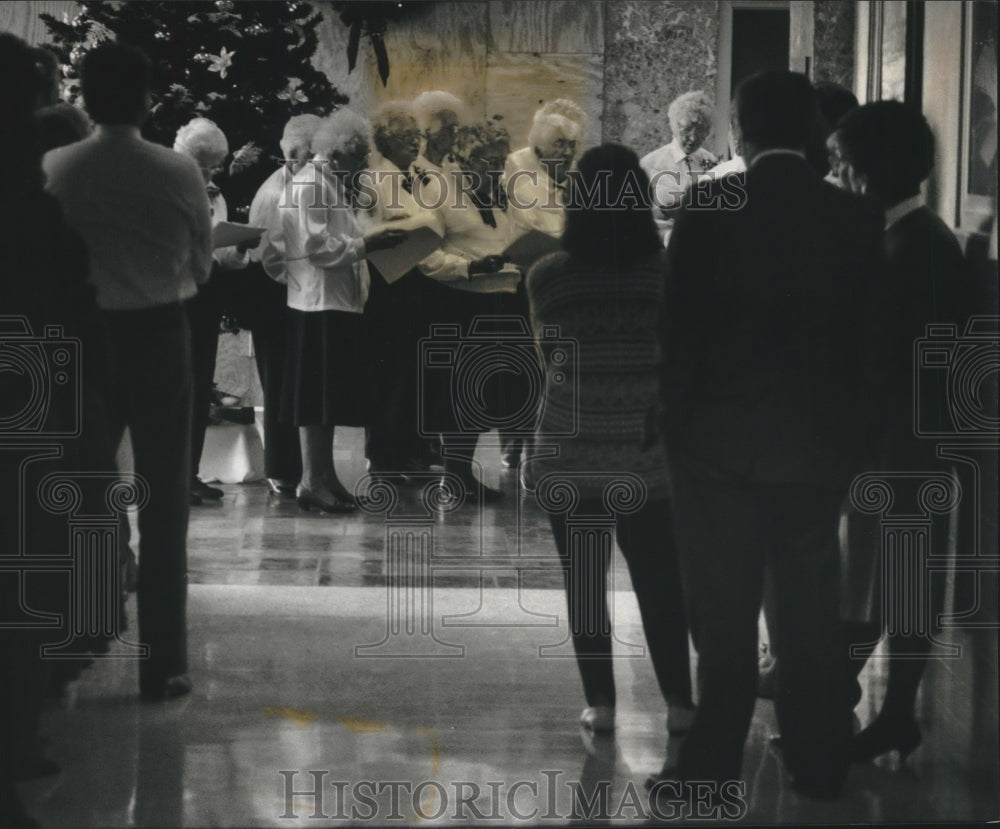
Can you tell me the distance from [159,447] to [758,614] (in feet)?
4.45

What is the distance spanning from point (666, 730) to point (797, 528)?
538 mm

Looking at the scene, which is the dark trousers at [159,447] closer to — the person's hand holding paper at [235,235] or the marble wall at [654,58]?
the person's hand holding paper at [235,235]

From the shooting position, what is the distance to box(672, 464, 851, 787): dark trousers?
391 centimetres

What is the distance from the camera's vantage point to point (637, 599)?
3992 millimetres

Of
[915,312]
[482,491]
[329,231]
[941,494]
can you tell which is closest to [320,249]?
[329,231]

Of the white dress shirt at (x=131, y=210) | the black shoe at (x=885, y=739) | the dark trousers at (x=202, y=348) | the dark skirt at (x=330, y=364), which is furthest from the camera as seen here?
the black shoe at (x=885, y=739)

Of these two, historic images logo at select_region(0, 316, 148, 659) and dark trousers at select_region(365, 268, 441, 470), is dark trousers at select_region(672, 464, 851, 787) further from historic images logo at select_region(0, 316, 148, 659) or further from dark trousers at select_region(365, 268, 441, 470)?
historic images logo at select_region(0, 316, 148, 659)

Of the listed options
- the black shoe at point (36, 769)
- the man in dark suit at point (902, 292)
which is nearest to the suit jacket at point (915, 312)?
the man in dark suit at point (902, 292)

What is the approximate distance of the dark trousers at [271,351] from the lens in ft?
12.9

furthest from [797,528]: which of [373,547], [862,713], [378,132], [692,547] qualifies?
[378,132]

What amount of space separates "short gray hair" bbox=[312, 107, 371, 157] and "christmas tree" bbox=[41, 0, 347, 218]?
3cm

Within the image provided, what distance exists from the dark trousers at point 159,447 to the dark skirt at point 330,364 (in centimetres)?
25

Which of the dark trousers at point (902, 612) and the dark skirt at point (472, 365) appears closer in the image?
the dark skirt at point (472, 365)

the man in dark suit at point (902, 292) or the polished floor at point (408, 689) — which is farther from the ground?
the man in dark suit at point (902, 292)
